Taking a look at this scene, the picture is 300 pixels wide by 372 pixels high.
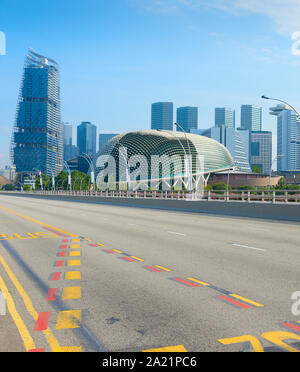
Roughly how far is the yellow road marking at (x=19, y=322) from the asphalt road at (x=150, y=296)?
0.01 meters

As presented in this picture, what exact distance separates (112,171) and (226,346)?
16288 cm

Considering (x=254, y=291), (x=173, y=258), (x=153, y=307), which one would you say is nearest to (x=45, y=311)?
(x=153, y=307)

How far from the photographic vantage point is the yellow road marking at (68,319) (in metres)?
5.58

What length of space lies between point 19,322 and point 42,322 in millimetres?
306

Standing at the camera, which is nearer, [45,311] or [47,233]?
[45,311]

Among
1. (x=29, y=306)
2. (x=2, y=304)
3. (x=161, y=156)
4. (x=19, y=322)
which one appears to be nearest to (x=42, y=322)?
(x=19, y=322)

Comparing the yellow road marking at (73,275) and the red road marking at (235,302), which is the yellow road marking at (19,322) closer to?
the yellow road marking at (73,275)

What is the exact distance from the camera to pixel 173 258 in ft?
35.2

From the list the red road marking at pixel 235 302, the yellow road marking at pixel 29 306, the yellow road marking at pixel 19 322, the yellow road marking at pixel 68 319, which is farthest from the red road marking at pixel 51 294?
the red road marking at pixel 235 302

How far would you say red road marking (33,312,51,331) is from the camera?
18.0 ft

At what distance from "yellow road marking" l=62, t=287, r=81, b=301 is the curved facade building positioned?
441 ft

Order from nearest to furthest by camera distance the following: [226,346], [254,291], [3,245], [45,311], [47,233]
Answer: [226,346], [45,311], [254,291], [3,245], [47,233]

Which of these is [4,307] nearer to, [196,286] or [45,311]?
[45,311]

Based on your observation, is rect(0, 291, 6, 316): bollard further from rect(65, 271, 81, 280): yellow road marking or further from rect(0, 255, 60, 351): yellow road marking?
rect(65, 271, 81, 280): yellow road marking
